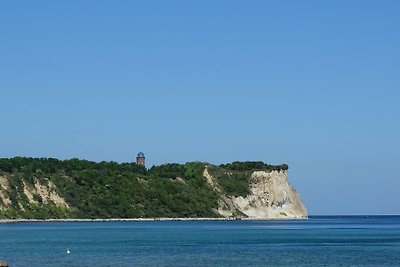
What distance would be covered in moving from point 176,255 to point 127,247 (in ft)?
48.8

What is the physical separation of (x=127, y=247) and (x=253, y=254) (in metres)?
17.6

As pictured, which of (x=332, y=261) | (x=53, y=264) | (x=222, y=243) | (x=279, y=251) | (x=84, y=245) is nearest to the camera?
(x=53, y=264)

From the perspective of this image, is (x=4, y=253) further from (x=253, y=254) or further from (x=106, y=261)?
A: (x=253, y=254)

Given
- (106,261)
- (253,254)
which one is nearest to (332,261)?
(253,254)

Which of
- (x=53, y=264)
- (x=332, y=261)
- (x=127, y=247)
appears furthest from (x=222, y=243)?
(x=53, y=264)

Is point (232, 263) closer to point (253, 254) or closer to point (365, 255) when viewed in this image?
point (253, 254)

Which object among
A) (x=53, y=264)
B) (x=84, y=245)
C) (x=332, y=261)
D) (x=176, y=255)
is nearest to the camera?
(x=53, y=264)

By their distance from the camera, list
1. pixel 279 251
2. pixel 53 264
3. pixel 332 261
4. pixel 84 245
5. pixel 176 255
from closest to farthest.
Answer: pixel 53 264
pixel 332 261
pixel 176 255
pixel 279 251
pixel 84 245

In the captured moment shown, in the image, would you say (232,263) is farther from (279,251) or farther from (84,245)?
(84,245)

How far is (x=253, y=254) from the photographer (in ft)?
303

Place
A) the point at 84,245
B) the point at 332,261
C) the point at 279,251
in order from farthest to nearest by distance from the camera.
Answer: the point at 84,245 < the point at 279,251 < the point at 332,261

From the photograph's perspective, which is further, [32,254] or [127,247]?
[127,247]

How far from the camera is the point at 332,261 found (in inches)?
3250

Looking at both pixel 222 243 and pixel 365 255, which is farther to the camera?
pixel 222 243
